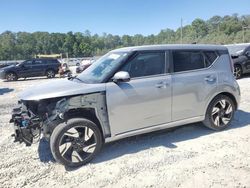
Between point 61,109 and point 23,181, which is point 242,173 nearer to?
point 61,109

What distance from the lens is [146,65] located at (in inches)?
169

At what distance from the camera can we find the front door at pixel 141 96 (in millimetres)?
3959

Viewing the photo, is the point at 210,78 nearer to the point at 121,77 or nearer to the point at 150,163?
the point at 121,77

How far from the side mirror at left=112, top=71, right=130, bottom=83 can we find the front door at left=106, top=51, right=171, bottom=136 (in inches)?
3.1

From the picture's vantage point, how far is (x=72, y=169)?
12.3 feet

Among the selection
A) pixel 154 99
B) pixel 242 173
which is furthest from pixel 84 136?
pixel 242 173

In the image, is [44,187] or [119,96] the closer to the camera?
[44,187]

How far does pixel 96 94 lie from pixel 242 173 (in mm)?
2393

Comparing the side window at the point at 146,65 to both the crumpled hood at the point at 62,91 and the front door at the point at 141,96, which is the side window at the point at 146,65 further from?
the crumpled hood at the point at 62,91

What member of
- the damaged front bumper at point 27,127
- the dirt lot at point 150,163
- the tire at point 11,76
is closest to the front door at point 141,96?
the dirt lot at point 150,163

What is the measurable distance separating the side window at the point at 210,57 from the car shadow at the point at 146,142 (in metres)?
1.39

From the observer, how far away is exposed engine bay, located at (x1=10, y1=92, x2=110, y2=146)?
12.3 feet

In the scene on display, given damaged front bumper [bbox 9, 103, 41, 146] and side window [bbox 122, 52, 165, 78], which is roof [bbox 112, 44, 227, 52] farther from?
damaged front bumper [bbox 9, 103, 41, 146]

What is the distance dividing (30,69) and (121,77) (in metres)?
16.9
